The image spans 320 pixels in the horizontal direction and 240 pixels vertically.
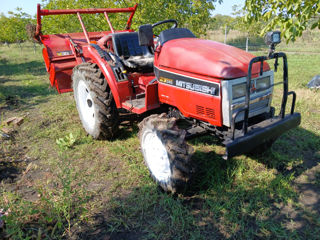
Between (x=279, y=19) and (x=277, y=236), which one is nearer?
(x=277, y=236)

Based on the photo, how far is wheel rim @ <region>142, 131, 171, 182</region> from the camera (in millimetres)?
2830

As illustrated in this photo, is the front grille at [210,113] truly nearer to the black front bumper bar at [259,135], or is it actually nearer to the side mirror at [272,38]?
the black front bumper bar at [259,135]

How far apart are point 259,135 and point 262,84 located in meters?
0.64

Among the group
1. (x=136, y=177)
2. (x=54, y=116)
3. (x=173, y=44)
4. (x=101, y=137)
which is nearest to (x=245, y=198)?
(x=136, y=177)

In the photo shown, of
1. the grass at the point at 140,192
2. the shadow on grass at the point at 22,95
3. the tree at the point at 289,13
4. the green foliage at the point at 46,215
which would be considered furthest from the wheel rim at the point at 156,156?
the shadow on grass at the point at 22,95

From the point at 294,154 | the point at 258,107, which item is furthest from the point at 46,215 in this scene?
the point at 294,154

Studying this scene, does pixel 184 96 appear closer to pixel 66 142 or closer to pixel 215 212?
pixel 215 212

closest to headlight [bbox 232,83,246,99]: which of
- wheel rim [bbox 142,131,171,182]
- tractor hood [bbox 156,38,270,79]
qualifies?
tractor hood [bbox 156,38,270,79]

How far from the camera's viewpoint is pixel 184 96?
9.45 ft

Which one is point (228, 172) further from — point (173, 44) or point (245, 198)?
point (173, 44)

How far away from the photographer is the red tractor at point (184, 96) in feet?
8.35

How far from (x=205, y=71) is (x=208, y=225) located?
1.51 metres

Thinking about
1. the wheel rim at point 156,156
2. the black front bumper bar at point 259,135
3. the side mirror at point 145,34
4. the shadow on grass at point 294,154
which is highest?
the side mirror at point 145,34

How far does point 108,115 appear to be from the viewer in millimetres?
3719
